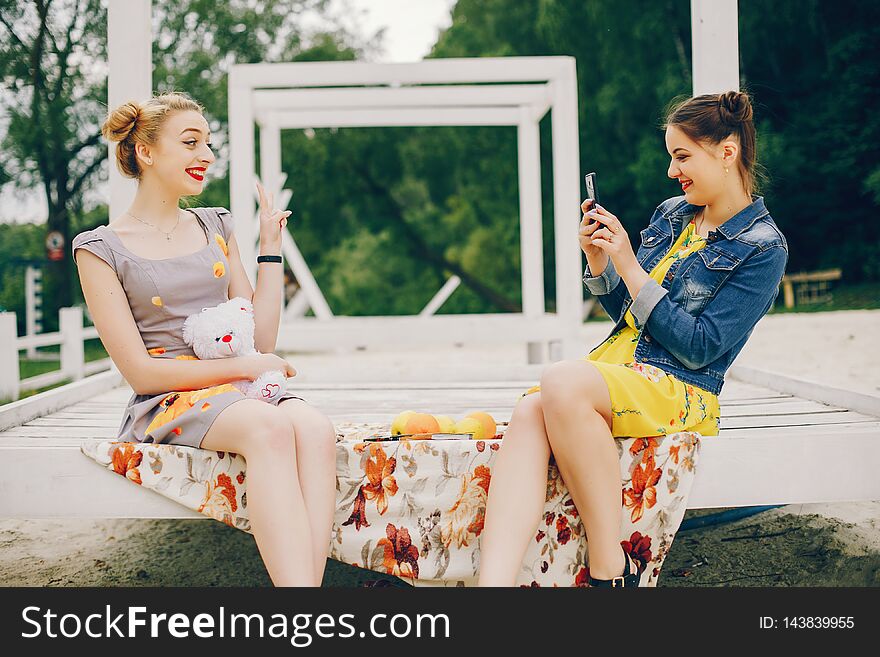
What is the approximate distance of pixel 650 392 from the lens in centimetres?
205

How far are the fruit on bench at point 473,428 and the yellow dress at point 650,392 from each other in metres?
0.22

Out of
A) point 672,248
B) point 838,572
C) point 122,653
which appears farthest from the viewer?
point 838,572

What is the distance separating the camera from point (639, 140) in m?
16.9

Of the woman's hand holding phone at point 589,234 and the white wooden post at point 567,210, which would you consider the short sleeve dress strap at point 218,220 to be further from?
the white wooden post at point 567,210

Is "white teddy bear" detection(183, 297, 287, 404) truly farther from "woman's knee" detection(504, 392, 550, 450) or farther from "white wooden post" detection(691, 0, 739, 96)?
"white wooden post" detection(691, 0, 739, 96)

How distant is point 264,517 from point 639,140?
1625 centimetres

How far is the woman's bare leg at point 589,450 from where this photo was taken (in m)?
1.93

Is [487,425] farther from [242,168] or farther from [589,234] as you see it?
[242,168]

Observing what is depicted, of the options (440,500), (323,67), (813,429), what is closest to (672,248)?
(813,429)

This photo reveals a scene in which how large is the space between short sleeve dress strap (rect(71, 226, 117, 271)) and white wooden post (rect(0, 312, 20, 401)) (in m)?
3.86

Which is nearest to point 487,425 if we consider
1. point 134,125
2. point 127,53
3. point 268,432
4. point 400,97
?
point 268,432

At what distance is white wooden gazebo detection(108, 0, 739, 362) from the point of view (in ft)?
12.0

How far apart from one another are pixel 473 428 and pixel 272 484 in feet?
1.95

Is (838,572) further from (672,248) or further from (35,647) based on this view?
(35,647)
